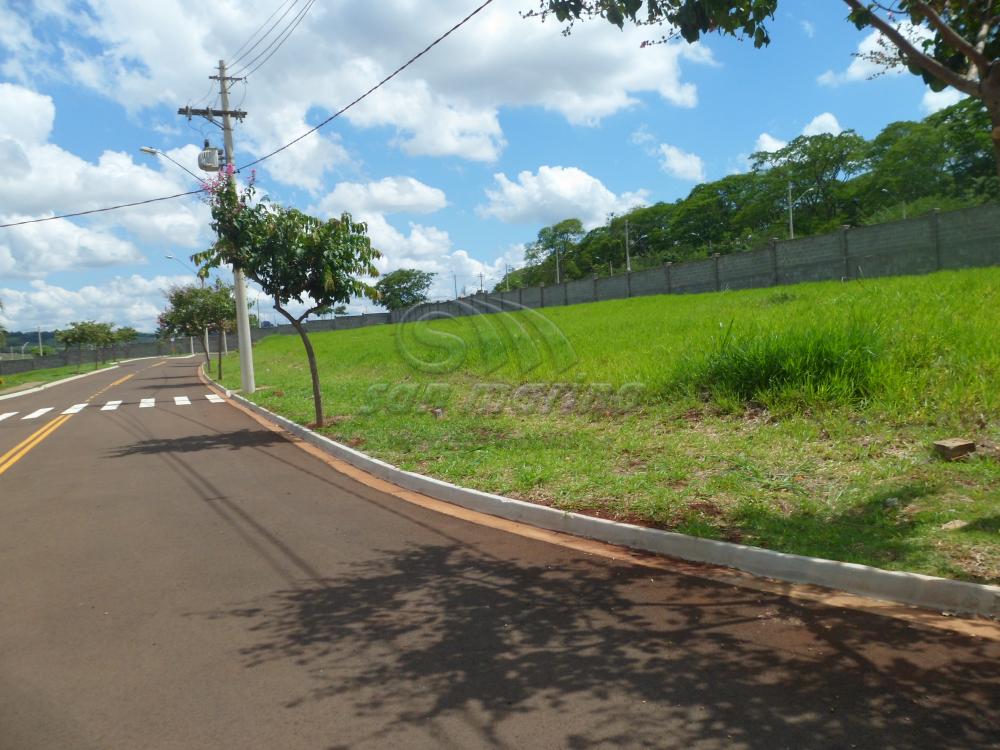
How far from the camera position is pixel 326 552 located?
6.17 m

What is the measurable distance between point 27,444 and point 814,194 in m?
73.5

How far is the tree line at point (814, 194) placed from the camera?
57.8 meters

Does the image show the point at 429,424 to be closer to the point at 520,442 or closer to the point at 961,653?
the point at 520,442

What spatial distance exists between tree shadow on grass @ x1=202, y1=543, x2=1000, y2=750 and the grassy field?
117cm

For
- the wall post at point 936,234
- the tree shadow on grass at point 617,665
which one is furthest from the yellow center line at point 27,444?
the wall post at point 936,234

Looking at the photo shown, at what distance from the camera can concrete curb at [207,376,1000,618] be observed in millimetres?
4406

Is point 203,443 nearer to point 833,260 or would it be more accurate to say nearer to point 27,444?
point 27,444

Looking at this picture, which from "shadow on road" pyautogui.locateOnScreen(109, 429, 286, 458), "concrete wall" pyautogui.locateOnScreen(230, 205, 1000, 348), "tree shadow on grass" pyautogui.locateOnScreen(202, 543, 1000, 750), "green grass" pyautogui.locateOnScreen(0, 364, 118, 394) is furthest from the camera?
"green grass" pyautogui.locateOnScreen(0, 364, 118, 394)

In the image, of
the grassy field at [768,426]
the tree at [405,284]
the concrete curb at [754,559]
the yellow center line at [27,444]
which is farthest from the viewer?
the tree at [405,284]

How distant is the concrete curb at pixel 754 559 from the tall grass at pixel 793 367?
415cm

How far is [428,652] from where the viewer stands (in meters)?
4.09

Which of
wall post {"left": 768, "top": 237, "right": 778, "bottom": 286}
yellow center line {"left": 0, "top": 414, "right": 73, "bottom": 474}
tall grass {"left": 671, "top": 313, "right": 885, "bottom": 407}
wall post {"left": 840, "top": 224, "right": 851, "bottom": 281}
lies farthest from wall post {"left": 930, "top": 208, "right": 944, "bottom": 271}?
yellow center line {"left": 0, "top": 414, "right": 73, "bottom": 474}

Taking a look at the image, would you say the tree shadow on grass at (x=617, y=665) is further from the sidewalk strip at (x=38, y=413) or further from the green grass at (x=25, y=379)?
the green grass at (x=25, y=379)

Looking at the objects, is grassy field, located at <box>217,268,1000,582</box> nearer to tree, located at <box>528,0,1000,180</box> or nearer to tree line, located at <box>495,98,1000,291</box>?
tree, located at <box>528,0,1000,180</box>
